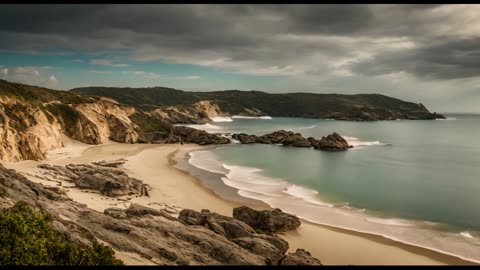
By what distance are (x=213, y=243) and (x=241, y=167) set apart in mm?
44924

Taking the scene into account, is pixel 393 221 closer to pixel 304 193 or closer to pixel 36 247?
pixel 304 193

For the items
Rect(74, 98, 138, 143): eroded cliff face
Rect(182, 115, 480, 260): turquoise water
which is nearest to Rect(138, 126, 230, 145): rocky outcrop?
Rect(74, 98, 138, 143): eroded cliff face

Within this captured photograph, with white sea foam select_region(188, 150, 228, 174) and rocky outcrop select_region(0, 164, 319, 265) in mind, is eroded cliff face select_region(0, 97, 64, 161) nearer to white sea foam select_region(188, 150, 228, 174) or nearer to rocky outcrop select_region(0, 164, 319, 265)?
white sea foam select_region(188, 150, 228, 174)

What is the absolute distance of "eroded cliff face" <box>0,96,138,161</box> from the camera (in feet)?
183

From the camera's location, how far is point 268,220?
103 feet

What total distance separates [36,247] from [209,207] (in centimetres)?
2537

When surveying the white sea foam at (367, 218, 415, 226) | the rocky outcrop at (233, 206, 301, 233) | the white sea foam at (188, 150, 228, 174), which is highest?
the rocky outcrop at (233, 206, 301, 233)

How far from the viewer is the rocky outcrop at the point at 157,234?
818 inches

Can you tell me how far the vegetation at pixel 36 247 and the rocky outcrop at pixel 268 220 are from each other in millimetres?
16689

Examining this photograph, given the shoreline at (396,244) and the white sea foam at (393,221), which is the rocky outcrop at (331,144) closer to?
the white sea foam at (393,221)

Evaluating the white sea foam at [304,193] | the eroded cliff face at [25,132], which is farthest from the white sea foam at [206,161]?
the eroded cliff face at [25,132]

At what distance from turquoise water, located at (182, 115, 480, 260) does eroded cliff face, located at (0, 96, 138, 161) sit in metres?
27.2

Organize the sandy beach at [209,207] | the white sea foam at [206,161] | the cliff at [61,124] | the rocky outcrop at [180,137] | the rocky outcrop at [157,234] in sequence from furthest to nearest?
1. the rocky outcrop at [180,137]
2. the white sea foam at [206,161]
3. the cliff at [61,124]
4. the sandy beach at [209,207]
5. the rocky outcrop at [157,234]

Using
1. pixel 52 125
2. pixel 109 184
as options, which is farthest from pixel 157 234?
pixel 52 125
